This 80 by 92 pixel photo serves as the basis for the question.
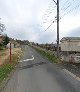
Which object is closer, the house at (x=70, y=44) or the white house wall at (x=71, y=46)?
the white house wall at (x=71, y=46)

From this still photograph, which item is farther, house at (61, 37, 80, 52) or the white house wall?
house at (61, 37, 80, 52)

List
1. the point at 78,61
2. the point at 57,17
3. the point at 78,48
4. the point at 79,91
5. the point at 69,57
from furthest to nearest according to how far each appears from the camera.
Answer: the point at 78,48
the point at 57,17
the point at 69,57
the point at 78,61
the point at 79,91

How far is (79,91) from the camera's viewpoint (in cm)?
1271

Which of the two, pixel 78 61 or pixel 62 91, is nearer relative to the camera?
pixel 62 91

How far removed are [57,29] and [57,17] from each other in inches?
67.7

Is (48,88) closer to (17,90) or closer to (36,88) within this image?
(36,88)

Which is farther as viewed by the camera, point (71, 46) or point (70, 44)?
point (70, 44)

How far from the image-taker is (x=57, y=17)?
3697 cm

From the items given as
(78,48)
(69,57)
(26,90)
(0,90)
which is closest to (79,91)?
(26,90)

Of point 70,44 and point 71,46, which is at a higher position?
point 70,44

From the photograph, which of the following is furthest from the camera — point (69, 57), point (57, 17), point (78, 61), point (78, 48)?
point (78, 48)

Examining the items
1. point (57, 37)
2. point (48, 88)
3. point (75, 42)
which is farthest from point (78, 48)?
point (48, 88)

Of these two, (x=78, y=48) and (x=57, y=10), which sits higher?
(x=57, y=10)

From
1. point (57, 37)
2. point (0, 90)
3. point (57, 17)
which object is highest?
point (57, 17)
